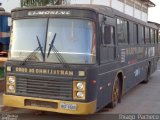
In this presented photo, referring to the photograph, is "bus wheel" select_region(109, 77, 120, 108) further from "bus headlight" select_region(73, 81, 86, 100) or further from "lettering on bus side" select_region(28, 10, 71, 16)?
"lettering on bus side" select_region(28, 10, 71, 16)

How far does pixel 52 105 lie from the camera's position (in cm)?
771

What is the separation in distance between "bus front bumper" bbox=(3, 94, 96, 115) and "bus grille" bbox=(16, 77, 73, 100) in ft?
0.33

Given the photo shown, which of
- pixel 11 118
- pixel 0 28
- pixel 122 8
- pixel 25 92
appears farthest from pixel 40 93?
pixel 122 8

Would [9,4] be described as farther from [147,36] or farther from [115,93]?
[115,93]

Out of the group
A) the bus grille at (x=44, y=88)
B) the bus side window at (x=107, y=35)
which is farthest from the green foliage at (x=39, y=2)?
Answer: the bus grille at (x=44, y=88)

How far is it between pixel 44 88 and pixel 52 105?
0.38m

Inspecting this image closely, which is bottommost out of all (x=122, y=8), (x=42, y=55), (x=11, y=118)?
(x=11, y=118)

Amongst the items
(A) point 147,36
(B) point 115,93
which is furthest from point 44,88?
(A) point 147,36

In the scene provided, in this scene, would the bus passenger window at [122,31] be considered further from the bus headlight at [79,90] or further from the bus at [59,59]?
the bus headlight at [79,90]

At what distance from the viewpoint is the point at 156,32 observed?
59.5 feet

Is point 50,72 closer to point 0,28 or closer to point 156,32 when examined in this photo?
point 0,28

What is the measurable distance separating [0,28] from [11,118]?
6848 mm

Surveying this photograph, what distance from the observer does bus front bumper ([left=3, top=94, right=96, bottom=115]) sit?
7531mm

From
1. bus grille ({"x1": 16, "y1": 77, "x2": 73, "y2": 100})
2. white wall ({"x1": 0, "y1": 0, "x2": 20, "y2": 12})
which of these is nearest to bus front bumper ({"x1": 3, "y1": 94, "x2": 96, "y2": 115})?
bus grille ({"x1": 16, "y1": 77, "x2": 73, "y2": 100})
